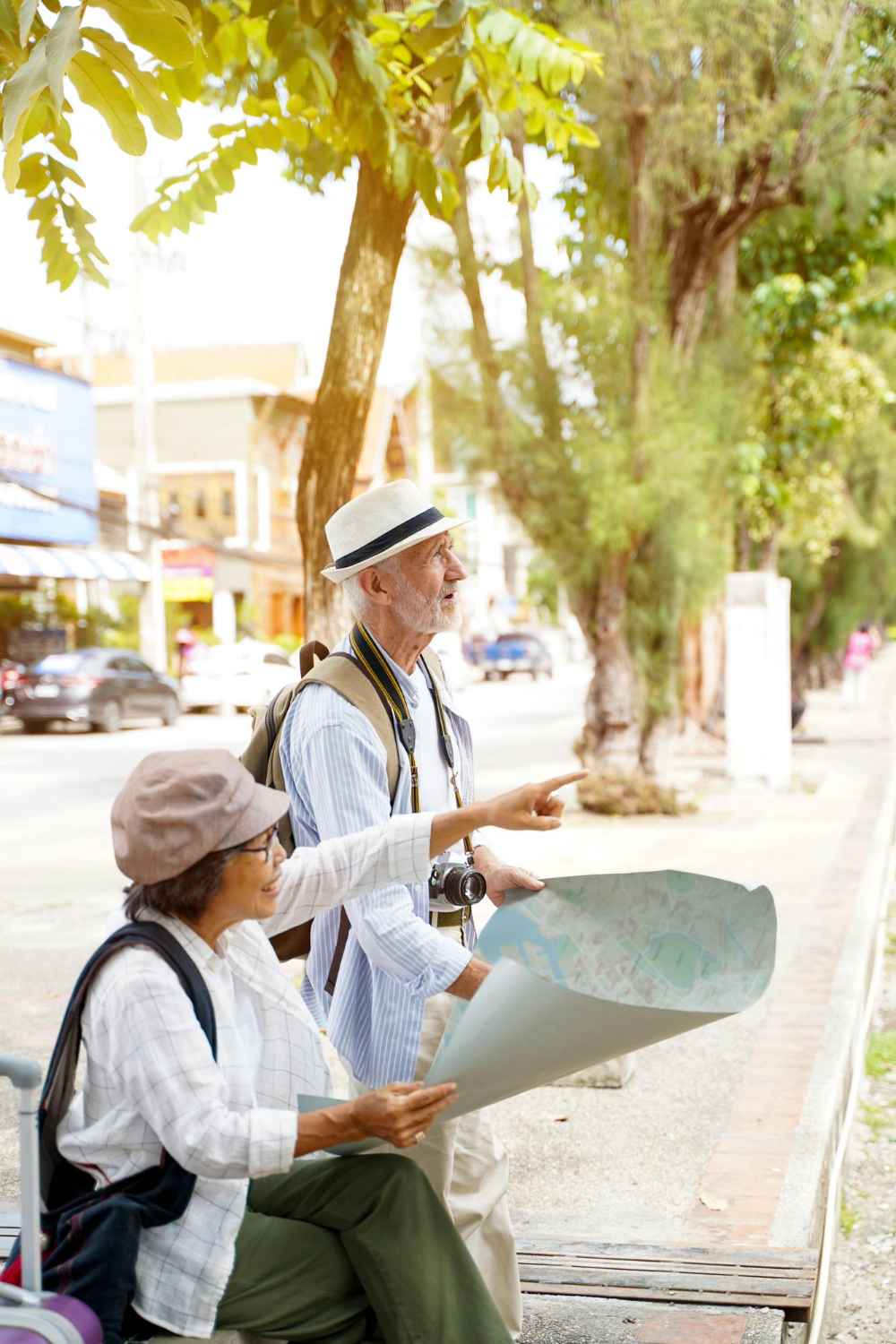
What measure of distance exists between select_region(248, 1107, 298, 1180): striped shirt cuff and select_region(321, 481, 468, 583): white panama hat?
109 cm

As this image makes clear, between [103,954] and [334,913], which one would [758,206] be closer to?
[334,913]

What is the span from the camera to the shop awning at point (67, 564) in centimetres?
2767

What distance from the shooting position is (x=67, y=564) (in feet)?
97.5

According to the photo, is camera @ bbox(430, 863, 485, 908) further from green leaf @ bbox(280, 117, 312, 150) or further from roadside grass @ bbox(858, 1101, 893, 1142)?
green leaf @ bbox(280, 117, 312, 150)

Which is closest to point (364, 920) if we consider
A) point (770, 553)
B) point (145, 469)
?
point (770, 553)

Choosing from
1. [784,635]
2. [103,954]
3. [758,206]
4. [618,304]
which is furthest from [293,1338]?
[784,635]

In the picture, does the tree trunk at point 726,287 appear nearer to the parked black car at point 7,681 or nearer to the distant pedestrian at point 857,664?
the distant pedestrian at point 857,664

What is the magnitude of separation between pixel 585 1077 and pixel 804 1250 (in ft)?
5.36

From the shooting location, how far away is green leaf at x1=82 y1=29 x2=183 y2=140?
A: 3.06 metres

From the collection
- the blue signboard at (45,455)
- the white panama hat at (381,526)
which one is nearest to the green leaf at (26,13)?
the white panama hat at (381,526)

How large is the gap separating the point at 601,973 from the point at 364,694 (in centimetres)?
69

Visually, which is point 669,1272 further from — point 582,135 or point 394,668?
point 582,135

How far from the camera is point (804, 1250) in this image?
11.6 ft

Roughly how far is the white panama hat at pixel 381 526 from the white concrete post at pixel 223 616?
3391 cm
